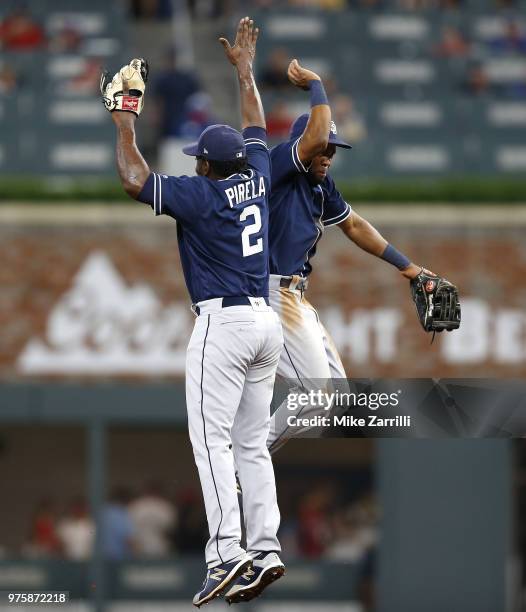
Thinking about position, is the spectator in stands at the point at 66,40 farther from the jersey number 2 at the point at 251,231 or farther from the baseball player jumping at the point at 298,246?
the jersey number 2 at the point at 251,231

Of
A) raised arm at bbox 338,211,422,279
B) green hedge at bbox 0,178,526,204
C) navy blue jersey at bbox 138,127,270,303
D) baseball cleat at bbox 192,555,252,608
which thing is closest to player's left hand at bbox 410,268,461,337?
raised arm at bbox 338,211,422,279

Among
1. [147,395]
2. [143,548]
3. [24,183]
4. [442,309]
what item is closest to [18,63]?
[24,183]

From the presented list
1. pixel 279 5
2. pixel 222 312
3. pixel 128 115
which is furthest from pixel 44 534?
pixel 128 115

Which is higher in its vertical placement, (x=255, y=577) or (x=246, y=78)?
(x=246, y=78)

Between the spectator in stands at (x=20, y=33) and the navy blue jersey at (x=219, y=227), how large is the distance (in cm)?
985

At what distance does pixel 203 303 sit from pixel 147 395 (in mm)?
8956

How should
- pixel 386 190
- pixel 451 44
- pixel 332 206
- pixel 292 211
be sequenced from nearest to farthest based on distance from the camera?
pixel 292 211
pixel 332 206
pixel 386 190
pixel 451 44

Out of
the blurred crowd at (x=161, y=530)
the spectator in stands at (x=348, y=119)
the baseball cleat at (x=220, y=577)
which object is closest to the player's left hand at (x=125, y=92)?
the baseball cleat at (x=220, y=577)

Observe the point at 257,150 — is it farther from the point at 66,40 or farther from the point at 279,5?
the point at 279,5

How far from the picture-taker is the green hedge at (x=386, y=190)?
628 inches

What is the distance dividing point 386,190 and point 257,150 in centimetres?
799

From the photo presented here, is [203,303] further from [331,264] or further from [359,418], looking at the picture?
[331,264]

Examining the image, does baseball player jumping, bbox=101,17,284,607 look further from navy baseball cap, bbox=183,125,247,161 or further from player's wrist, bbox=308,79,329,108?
player's wrist, bbox=308,79,329,108

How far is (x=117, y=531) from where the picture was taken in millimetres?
16562
